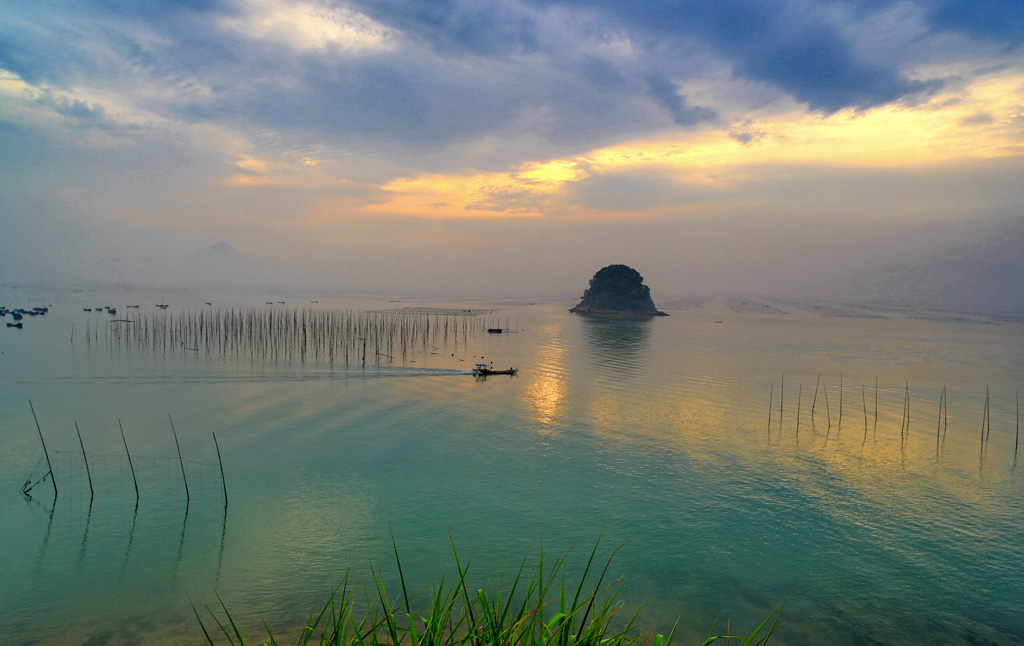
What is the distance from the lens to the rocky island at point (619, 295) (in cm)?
12775

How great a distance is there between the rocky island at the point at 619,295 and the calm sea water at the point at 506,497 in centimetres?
8654

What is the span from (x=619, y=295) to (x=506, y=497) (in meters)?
112

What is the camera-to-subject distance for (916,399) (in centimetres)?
3722

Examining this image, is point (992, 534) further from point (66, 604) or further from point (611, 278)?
point (611, 278)

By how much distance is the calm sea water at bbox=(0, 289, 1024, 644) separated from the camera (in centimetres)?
1405

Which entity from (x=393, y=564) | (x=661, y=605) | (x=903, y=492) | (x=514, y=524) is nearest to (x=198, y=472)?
(x=393, y=564)

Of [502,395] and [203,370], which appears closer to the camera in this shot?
[502,395]

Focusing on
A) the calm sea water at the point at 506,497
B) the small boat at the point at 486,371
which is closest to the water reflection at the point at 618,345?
the small boat at the point at 486,371

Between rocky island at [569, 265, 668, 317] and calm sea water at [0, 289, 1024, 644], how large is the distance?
86542 millimetres

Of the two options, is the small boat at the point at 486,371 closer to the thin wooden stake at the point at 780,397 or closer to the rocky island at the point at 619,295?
the thin wooden stake at the point at 780,397

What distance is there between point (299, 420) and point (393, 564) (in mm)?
15711

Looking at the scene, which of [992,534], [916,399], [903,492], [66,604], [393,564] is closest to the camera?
[66,604]

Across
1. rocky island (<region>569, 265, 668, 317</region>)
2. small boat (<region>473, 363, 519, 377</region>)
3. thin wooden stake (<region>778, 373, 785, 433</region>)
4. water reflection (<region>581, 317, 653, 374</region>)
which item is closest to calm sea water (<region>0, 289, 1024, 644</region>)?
thin wooden stake (<region>778, 373, 785, 433</region>)

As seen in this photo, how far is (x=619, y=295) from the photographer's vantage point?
5089 inches
